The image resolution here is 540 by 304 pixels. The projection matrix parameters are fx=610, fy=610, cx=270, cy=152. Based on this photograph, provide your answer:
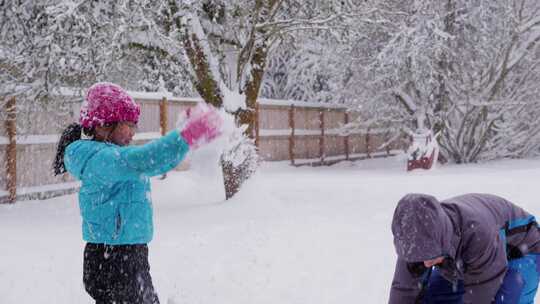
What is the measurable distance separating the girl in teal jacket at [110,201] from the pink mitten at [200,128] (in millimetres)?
391

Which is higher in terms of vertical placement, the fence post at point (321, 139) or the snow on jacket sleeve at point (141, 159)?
the snow on jacket sleeve at point (141, 159)

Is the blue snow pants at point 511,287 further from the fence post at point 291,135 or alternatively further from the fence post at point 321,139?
the fence post at point 321,139

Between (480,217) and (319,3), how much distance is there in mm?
6813

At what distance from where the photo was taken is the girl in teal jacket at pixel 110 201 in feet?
9.10

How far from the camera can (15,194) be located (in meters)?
9.52

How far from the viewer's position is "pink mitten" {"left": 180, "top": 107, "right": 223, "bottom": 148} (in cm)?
239

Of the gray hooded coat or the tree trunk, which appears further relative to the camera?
the tree trunk

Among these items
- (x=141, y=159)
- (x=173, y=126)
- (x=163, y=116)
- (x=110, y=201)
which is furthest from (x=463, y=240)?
(x=173, y=126)

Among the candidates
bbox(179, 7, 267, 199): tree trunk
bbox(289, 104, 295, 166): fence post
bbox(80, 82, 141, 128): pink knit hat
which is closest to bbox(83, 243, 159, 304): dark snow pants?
bbox(80, 82, 141, 128): pink knit hat

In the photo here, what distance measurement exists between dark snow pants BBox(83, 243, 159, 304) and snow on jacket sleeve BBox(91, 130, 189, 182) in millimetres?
388

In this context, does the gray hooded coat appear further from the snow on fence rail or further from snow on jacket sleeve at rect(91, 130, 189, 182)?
the snow on fence rail

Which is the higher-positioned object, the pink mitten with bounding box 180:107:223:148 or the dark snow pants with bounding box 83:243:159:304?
the pink mitten with bounding box 180:107:223:148

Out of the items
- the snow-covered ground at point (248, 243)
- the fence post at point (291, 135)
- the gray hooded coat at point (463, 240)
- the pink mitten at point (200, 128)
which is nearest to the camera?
the pink mitten at point (200, 128)

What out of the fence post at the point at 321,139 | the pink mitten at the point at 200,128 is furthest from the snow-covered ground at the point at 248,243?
the fence post at the point at 321,139
